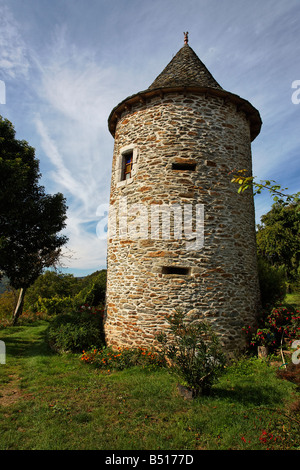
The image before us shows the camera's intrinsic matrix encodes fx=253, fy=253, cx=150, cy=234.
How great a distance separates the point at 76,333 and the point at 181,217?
15.3 feet

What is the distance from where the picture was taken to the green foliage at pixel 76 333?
7.55 m

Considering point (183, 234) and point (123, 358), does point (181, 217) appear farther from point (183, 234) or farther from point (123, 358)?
point (123, 358)

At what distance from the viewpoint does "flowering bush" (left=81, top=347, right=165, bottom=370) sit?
19.8 feet

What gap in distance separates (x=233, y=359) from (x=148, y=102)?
299 inches

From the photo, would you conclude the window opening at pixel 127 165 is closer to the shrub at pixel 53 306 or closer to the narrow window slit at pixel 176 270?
the narrow window slit at pixel 176 270

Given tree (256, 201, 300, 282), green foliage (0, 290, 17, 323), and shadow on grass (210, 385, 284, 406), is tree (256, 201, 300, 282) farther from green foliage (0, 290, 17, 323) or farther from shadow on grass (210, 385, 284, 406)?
green foliage (0, 290, 17, 323)

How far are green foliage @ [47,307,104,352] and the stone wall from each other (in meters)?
0.48

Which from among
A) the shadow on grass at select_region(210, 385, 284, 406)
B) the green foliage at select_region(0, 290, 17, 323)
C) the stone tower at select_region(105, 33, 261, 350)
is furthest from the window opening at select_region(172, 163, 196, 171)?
the green foliage at select_region(0, 290, 17, 323)

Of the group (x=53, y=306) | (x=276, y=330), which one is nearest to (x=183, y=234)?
(x=276, y=330)

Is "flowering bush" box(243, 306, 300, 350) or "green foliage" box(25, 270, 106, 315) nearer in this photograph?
"flowering bush" box(243, 306, 300, 350)

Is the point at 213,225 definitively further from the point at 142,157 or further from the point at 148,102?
the point at 148,102

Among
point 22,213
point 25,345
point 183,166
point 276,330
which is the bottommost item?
point 25,345

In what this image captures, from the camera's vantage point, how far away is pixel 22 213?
31.7ft

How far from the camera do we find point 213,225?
6879 millimetres
